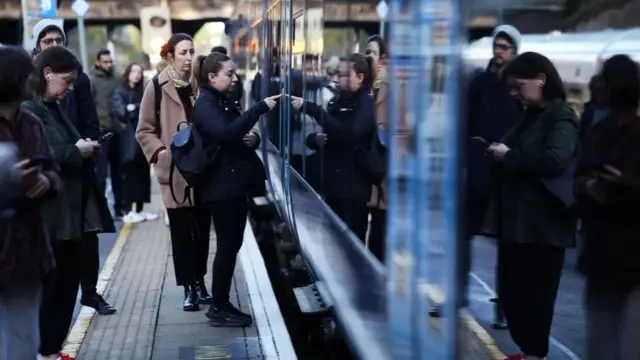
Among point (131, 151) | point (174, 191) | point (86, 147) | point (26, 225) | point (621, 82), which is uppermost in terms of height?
point (621, 82)

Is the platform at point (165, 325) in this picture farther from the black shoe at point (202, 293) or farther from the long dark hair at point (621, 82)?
the long dark hair at point (621, 82)

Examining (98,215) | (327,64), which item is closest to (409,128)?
(327,64)

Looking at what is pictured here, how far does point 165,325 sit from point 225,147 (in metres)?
1.30

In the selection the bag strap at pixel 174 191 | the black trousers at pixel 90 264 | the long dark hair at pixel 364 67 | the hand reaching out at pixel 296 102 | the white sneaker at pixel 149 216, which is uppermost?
the long dark hair at pixel 364 67

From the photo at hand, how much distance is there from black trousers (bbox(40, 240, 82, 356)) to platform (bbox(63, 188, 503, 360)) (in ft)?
1.83

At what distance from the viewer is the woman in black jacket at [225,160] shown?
19.0 ft

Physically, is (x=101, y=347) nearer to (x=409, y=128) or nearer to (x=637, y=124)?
(x=409, y=128)

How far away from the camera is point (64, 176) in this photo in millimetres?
4953

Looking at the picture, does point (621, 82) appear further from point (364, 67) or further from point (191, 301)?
point (191, 301)

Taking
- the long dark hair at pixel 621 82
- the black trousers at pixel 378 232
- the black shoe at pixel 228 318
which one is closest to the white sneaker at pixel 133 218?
the black shoe at pixel 228 318

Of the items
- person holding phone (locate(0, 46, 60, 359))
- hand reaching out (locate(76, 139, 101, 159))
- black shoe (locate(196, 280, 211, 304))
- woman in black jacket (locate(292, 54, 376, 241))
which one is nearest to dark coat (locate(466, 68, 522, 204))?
woman in black jacket (locate(292, 54, 376, 241))

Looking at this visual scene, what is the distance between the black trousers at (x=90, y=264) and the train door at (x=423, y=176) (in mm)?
2936

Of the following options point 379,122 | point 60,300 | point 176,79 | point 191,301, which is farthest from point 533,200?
point 191,301

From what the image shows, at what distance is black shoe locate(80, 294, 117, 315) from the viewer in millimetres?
6453
